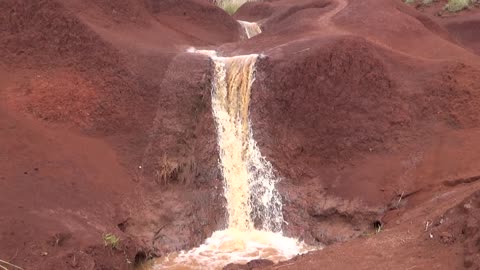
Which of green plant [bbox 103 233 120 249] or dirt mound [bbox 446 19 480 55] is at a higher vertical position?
dirt mound [bbox 446 19 480 55]

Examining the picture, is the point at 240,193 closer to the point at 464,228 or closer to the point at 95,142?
the point at 95,142

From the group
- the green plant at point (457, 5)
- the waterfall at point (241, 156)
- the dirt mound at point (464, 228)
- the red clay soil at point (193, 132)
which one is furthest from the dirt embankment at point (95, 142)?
the green plant at point (457, 5)

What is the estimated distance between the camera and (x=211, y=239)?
36.2ft

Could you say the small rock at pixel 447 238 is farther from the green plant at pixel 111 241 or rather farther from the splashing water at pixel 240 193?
the green plant at pixel 111 241

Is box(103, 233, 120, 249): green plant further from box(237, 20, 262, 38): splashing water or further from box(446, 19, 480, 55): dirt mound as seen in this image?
box(446, 19, 480, 55): dirt mound

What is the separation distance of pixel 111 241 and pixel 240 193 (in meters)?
3.56

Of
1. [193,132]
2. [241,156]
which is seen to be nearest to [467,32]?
[241,156]

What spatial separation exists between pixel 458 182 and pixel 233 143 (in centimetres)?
496

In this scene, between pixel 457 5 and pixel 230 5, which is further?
pixel 230 5

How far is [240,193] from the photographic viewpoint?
1184 cm

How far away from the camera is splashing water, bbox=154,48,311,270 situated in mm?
10328

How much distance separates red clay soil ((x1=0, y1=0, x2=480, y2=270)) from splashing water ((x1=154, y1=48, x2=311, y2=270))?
0.23 meters

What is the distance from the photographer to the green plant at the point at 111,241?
9.06m

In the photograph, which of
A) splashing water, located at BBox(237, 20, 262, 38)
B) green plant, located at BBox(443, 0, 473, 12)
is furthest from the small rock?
green plant, located at BBox(443, 0, 473, 12)
